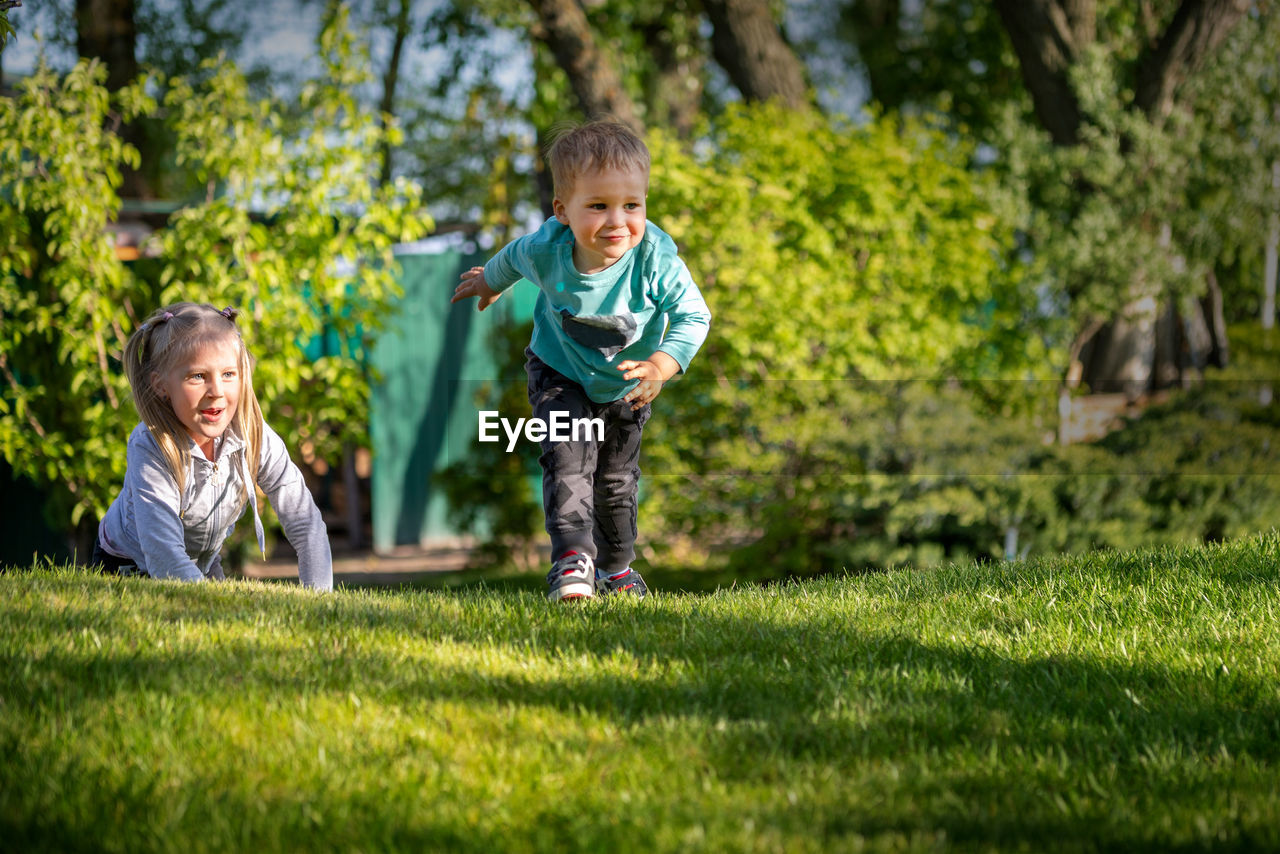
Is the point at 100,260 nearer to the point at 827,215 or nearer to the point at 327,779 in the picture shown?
the point at 827,215

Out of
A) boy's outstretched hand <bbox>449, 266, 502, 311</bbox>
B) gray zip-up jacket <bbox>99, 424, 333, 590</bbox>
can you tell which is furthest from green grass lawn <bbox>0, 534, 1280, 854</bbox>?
boy's outstretched hand <bbox>449, 266, 502, 311</bbox>

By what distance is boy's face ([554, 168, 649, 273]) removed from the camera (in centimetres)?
403

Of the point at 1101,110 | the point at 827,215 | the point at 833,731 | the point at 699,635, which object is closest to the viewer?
the point at 833,731

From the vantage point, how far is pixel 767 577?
796 centimetres

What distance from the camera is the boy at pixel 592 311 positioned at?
13.3 ft

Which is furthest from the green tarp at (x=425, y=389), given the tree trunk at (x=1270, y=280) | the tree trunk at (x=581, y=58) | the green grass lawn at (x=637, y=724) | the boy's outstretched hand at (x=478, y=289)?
the tree trunk at (x=1270, y=280)

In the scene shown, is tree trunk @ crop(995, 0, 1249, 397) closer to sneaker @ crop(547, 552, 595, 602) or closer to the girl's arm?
sneaker @ crop(547, 552, 595, 602)

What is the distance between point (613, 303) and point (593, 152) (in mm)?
565

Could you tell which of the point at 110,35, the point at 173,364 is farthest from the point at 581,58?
the point at 173,364

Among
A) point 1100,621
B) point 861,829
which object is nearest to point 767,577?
point 1100,621

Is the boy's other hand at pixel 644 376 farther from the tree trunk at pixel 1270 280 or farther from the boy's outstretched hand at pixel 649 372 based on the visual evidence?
the tree trunk at pixel 1270 280

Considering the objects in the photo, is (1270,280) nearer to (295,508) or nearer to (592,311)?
(592,311)

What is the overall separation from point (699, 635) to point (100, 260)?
5304 mm

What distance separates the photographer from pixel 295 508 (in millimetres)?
4375
